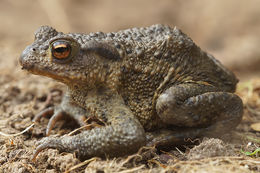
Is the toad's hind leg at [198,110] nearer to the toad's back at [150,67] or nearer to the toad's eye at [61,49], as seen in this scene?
the toad's back at [150,67]

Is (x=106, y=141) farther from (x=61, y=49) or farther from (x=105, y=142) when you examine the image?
(x=61, y=49)

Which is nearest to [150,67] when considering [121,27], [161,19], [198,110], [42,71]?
[198,110]

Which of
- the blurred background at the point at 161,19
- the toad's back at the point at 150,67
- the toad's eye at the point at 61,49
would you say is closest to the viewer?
the toad's eye at the point at 61,49

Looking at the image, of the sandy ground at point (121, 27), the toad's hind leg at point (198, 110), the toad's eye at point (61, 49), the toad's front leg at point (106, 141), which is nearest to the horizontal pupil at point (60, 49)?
the toad's eye at point (61, 49)

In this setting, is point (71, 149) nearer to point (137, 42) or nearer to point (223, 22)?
point (137, 42)

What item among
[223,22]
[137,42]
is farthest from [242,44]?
[137,42]

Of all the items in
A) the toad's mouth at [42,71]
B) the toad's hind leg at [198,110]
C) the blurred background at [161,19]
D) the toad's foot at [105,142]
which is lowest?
the toad's foot at [105,142]

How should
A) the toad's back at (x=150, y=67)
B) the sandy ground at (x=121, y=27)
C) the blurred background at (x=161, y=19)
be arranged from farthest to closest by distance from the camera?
the blurred background at (x=161, y=19)
the toad's back at (x=150, y=67)
the sandy ground at (x=121, y=27)

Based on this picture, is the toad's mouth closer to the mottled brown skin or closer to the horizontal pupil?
the mottled brown skin
